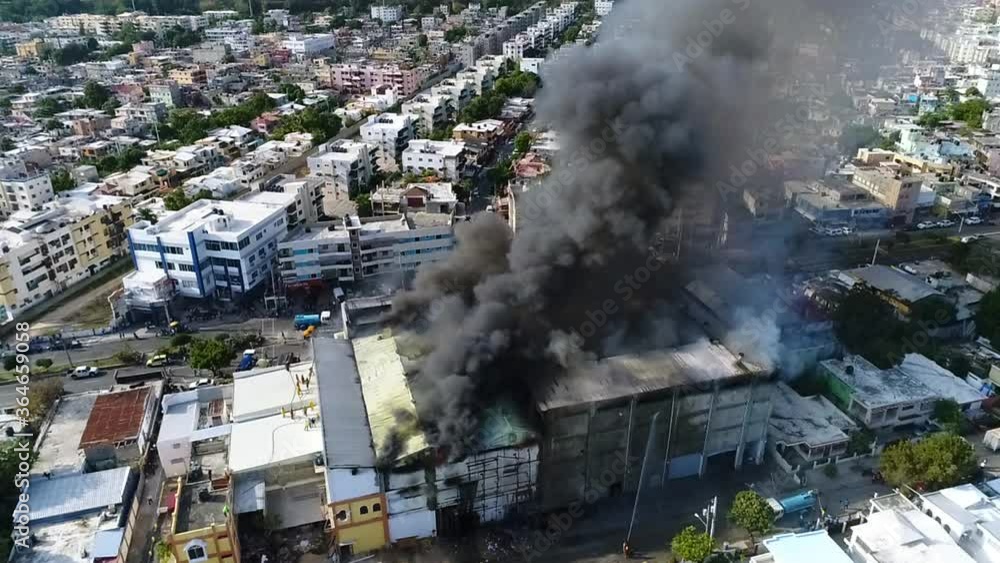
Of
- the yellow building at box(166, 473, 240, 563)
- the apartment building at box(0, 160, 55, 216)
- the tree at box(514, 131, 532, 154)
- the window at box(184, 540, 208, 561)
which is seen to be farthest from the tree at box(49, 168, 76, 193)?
the window at box(184, 540, 208, 561)

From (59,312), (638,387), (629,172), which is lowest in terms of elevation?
(59,312)

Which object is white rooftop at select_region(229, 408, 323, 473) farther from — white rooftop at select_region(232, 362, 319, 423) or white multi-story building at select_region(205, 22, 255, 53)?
white multi-story building at select_region(205, 22, 255, 53)

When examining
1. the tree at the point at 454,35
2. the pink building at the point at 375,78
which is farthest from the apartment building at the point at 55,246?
the tree at the point at 454,35

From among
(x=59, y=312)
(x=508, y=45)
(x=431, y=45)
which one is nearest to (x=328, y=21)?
(x=431, y=45)

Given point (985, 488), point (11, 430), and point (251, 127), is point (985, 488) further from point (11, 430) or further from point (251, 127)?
point (251, 127)

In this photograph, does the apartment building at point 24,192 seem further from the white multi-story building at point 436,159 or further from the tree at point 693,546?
the tree at point 693,546
